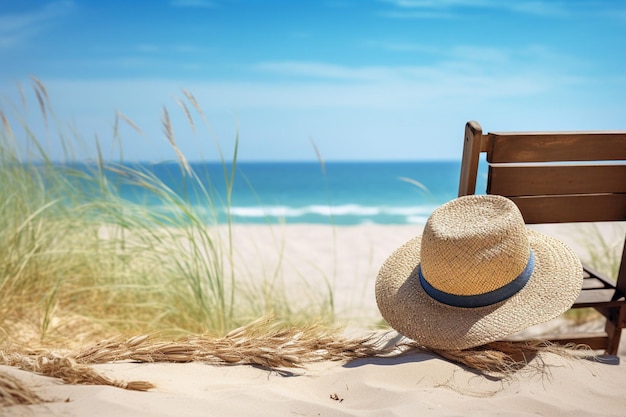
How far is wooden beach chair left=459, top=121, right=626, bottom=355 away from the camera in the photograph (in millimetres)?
2340

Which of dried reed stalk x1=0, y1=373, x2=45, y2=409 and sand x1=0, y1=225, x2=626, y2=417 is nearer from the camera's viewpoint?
dried reed stalk x1=0, y1=373, x2=45, y2=409

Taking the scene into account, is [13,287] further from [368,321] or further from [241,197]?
[241,197]

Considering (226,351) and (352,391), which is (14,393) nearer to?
(226,351)

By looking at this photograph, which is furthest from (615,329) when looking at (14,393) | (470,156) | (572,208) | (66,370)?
(14,393)

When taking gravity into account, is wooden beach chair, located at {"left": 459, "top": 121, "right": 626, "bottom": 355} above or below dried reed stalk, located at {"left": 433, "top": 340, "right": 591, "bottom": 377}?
above

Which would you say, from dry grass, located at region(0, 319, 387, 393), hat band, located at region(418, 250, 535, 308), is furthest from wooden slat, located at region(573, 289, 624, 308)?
dry grass, located at region(0, 319, 387, 393)

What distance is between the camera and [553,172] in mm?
2453

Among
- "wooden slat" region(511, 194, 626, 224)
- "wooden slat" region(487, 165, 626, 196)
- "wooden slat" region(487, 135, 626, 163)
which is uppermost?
"wooden slat" region(487, 135, 626, 163)

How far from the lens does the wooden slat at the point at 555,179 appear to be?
2.42 meters

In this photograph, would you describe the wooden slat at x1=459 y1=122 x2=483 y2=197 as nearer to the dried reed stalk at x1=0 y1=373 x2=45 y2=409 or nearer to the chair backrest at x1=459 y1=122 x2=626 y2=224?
the chair backrest at x1=459 y1=122 x2=626 y2=224

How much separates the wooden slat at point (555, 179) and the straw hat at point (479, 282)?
0.61 feet

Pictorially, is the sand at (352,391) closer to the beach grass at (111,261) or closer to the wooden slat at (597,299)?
the wooden slat at (597,299)

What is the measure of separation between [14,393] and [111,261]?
1.99 m

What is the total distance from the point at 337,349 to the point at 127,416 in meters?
0.93
